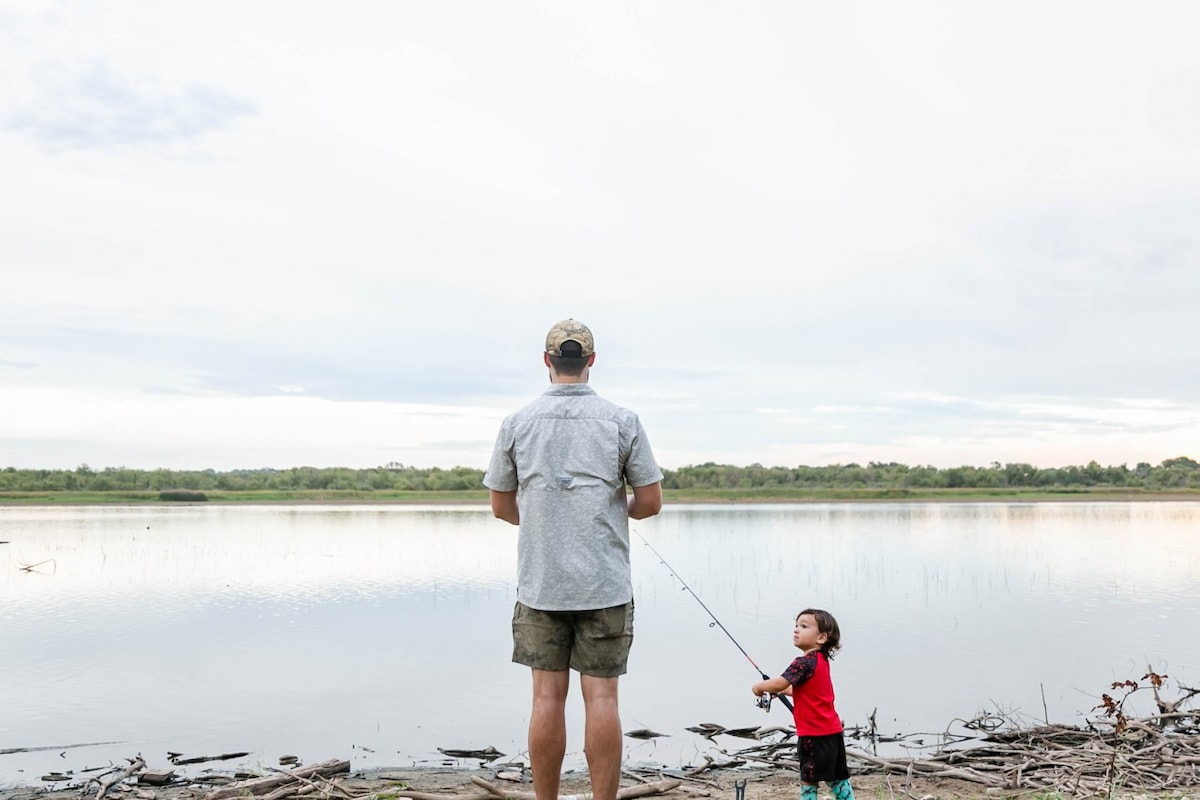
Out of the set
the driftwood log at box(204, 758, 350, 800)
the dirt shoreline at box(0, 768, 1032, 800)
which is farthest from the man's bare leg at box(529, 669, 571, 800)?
the driftwood log at box(204, 758, 350, 800)

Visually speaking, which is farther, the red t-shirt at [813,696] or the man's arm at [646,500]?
the red t-shirt at [813,696]

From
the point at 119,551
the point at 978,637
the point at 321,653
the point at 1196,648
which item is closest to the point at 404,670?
the point at 321,653

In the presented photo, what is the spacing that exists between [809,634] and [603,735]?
3.07 feet

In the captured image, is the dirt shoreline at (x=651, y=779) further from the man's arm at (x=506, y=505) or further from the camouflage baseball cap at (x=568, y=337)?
the camouflage baseball cap at (x=568, y=337)

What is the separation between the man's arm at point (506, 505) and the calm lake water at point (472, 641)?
3.29m

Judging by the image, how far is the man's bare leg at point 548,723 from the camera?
11.8 feet

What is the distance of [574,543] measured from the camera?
11.6 feet

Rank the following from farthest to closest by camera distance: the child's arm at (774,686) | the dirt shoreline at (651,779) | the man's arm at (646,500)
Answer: the dirt shoreline at (651,779)
the child's arm at (774,686)
the man's arm at (646,500)

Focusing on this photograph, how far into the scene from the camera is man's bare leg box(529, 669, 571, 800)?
3.61 metres

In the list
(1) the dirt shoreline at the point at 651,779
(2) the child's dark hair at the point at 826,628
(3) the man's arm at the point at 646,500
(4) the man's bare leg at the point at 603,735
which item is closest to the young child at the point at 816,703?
(2) the child's dark hair at the point at 826,628

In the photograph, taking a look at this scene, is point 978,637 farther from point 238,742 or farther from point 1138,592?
point 238,742

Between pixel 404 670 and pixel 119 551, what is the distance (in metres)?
14.9

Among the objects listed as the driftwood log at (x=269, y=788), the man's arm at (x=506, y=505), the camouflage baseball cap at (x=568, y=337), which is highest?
the camouflage baseball cap at (x=568, y=337)

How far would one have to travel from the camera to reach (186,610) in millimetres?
13570
